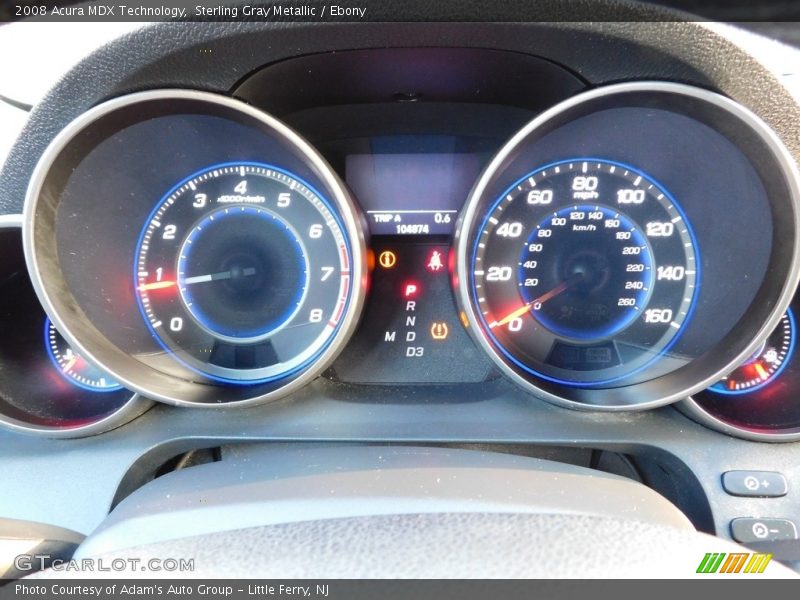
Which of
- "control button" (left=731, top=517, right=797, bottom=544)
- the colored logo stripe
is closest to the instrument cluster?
"control button" (left=731, top=517, right=797, bottom=544)

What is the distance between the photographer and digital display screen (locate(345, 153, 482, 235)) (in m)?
2.15

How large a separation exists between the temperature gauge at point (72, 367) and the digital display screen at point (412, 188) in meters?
0.87

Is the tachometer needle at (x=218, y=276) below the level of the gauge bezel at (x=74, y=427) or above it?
above

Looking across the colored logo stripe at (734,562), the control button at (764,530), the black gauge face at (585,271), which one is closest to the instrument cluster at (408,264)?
the black gauge face at (585,271)

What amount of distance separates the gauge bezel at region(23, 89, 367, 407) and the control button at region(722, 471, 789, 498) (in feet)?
3.31

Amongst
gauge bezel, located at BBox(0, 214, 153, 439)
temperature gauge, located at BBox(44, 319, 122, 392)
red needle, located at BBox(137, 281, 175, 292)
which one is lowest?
gauge bezel, located at BBox(0, 214, 153, 439)

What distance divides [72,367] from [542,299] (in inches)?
52.9

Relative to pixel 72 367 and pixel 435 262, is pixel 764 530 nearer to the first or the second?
pixel 435 262

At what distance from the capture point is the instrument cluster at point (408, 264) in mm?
1972

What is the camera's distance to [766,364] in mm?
2117

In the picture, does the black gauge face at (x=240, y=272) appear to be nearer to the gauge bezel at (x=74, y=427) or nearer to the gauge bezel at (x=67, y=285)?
the gauge bezel at (x=67, y=285)

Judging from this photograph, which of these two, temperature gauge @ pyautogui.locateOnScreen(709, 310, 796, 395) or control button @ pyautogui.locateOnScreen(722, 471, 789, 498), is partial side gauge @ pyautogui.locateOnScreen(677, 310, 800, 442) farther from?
control button @ pyautogui.locateOnScreen(722, 471, 789, 498)

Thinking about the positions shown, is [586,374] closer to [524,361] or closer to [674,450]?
[524,361]

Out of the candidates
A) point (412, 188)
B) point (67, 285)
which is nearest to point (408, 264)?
point (412, 188)
